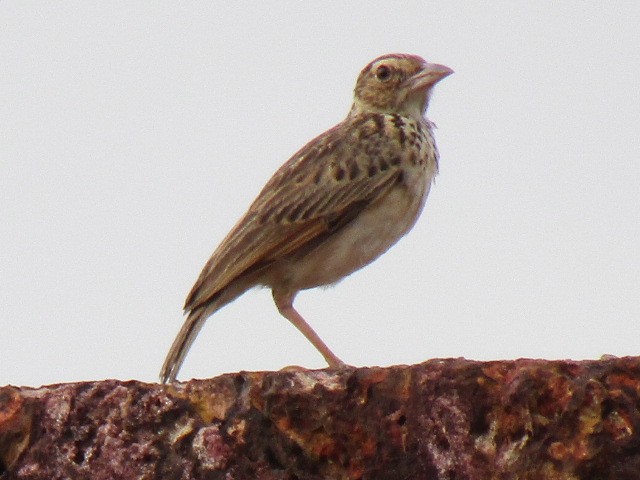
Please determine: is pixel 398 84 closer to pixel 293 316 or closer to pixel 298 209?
pixel 298 209

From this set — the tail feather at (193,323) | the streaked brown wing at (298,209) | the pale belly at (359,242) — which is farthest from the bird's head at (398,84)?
the tail feather at (193,323)

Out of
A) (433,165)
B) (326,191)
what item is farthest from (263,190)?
(433,165)

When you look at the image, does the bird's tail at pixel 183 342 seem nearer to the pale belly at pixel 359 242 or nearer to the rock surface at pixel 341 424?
the pale belly at pixel 359 242

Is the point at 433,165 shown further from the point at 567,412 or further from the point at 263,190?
the point at 567,412

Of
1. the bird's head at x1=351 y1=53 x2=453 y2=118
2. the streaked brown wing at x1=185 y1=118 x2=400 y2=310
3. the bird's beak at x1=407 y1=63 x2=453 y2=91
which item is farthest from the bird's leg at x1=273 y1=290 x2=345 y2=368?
the bird's beak at x1=407 y1=63 x2=453 y2=91

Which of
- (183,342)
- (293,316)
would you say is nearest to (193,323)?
(183,342)

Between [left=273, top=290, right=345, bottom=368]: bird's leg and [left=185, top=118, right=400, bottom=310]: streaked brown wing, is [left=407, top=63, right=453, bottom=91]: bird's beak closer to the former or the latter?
[left=185, top=118, right=400, bottom=310]: streaked brown wing

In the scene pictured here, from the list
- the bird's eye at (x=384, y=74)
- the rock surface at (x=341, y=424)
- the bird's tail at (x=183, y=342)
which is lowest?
the rock surface at (x=341, y=424)
